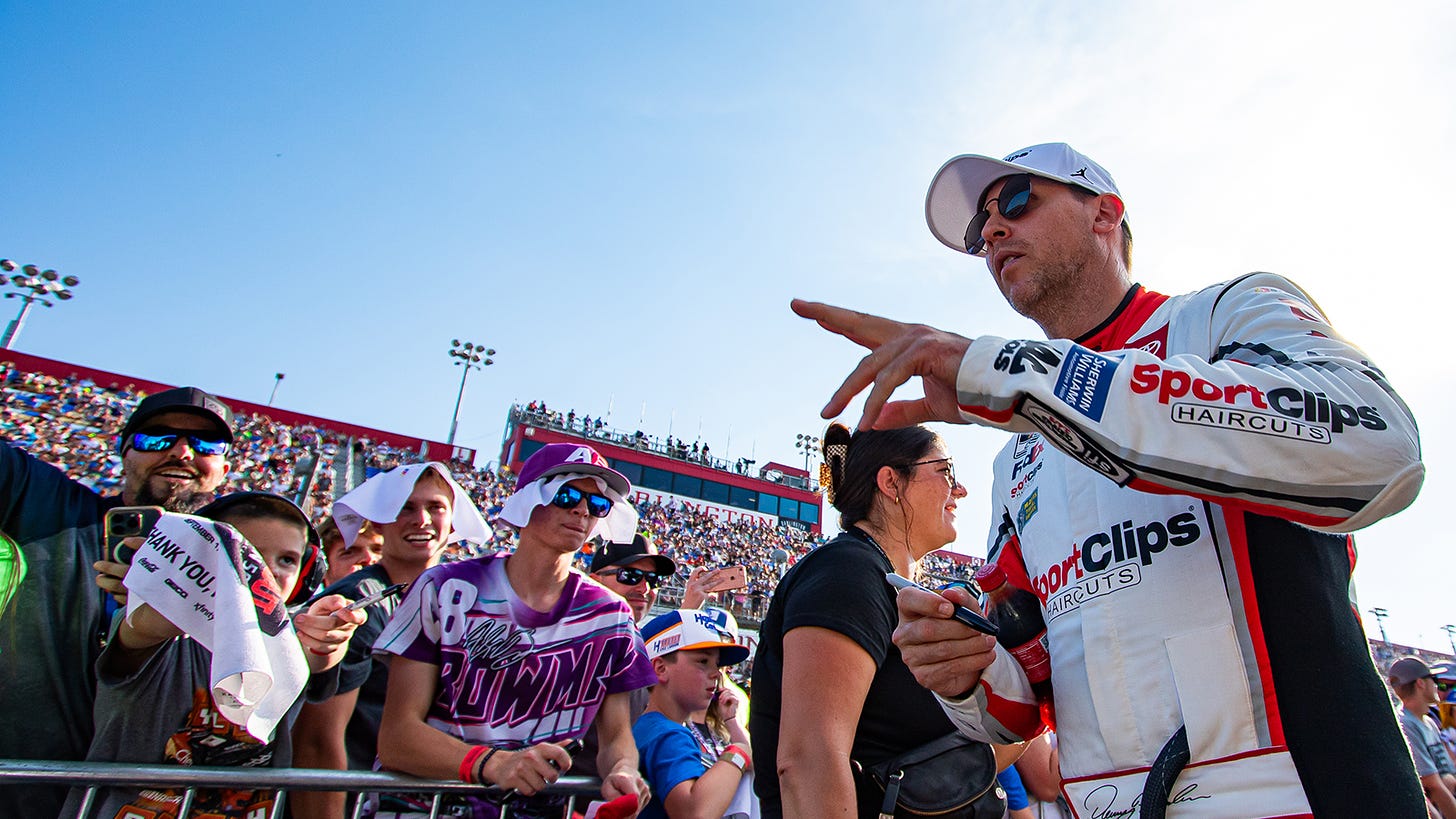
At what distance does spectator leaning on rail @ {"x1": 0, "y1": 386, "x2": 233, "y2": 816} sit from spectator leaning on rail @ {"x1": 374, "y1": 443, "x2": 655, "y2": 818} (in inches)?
38.1

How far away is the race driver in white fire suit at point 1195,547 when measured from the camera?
1.17 m

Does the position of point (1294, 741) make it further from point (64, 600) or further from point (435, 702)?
point (64, 600)

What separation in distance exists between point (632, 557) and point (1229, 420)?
14.4 ft

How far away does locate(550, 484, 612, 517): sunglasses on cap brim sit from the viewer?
Result: 3646mm

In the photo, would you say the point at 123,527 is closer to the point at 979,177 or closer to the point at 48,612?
the point at 48,612

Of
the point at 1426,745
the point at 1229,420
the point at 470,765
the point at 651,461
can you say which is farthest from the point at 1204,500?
the point at 651,461

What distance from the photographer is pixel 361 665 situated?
3.22 m

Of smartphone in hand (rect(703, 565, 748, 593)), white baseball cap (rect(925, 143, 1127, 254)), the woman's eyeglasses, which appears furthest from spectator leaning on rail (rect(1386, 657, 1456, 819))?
white baseball cap (rect(925, 143, 1127, 254))

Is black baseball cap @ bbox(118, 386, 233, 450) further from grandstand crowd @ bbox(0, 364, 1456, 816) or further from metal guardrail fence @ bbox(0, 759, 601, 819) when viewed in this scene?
grandstand crowd @ bbox(0, 364, 1456, 816)

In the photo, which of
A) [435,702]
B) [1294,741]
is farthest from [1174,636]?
[435,702]

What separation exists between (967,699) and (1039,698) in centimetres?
20

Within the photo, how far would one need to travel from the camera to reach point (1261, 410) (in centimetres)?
117

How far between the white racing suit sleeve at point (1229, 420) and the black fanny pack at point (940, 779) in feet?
4.06

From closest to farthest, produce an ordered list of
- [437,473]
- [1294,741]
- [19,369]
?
[1294,741], [437,473], [19,369]
